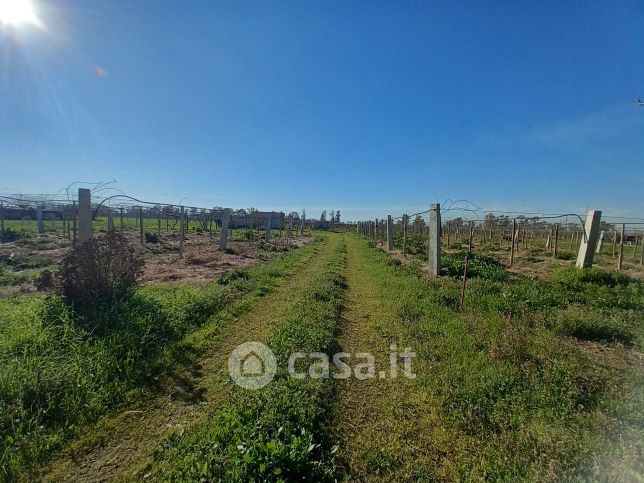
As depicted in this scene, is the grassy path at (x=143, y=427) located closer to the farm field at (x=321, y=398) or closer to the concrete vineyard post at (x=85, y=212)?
the farm field at (x=321, y=398)

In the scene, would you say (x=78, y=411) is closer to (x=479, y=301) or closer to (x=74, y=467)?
(x=74, y=467)

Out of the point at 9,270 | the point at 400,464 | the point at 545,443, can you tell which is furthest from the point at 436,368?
the point at 9,270

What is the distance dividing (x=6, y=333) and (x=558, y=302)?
10.2 meters

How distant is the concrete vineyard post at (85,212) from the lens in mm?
6461

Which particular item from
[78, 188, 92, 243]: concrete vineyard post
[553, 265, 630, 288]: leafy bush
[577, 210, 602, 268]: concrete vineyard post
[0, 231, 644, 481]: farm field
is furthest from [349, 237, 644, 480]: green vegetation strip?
[78, 188, 92, 243]: concrete vineyard post

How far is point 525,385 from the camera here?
3.51 meters

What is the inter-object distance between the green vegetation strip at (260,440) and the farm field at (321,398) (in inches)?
0.6

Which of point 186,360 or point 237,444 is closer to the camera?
point 237,444

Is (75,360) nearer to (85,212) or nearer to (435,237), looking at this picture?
(85,212)

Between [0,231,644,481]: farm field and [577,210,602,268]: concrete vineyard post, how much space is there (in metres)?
4.21

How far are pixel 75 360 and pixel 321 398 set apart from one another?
319cm

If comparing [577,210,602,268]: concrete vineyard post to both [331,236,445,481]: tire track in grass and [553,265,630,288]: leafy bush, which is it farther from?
[331,236,445,481]: tire track in grass

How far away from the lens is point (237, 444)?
246 cm

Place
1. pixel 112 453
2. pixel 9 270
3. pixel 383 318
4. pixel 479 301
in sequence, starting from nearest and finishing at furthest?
pixel 112 453, pixel 383 318, pixel 479 301, pixel 9 270
